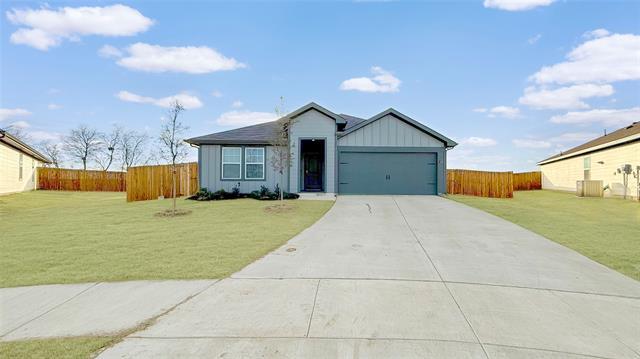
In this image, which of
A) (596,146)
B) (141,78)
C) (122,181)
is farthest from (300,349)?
(122,181)

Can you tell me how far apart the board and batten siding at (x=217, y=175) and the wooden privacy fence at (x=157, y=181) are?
3.42 meters

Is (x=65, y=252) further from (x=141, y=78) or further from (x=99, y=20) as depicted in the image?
(x=141, y=78)

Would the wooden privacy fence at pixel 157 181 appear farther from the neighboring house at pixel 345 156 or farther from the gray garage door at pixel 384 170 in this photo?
the gray garage door at pixel 384 170

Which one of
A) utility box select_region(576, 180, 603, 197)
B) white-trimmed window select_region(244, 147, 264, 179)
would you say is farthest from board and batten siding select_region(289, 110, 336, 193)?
utility box select_region(576, 180, 603, 197)

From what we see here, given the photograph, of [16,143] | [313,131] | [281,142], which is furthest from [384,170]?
[16,143]

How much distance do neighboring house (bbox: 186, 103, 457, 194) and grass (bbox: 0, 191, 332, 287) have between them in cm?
377

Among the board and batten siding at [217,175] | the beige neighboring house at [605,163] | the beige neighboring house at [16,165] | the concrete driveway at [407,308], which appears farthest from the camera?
the beige neighboring house at [16,165]

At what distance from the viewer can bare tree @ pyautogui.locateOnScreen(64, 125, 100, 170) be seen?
42.5 meters

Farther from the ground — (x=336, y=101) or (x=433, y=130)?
(x=336, y=101)

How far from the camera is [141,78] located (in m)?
20.7

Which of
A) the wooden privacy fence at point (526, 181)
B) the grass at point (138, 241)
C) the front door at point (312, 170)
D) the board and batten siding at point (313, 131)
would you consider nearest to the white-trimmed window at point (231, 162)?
the board and batten siding at point (313, 131)

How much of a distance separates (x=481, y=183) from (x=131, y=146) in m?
43.4

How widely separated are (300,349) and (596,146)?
2927 centimetres

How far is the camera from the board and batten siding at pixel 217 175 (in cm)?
1766
